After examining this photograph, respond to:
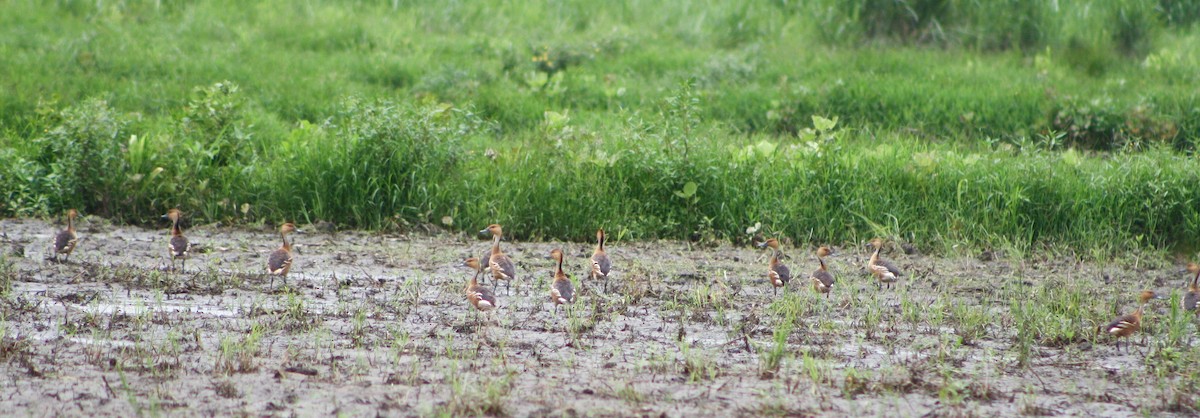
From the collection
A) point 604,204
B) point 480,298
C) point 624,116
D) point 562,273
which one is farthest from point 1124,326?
point 624,116

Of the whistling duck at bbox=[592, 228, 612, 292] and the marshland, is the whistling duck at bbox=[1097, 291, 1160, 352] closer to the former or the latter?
the marshland

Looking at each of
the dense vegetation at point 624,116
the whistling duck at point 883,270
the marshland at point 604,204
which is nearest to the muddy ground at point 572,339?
the marshland at point 604,204

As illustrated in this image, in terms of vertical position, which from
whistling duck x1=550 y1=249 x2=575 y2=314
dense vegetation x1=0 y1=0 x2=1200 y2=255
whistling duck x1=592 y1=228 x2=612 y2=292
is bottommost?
dense vegetation x1=0 y1=0 x2=1200 y2=255

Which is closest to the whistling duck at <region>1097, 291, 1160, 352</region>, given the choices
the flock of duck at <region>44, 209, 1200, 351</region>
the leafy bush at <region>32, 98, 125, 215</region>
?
the flock of duck at <region>44, 209, 1200, 351</region>

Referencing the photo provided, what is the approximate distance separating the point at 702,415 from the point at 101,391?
9.04ft

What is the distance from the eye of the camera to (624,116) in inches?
501

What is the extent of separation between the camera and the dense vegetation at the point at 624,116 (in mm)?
10648

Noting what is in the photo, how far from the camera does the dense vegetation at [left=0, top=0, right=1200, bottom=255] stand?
10.6 meters

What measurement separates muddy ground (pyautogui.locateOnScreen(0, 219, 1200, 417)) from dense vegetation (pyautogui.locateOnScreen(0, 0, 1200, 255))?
73 centimetres

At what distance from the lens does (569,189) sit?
35.3 feet

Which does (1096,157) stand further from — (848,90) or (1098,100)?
(848,90)

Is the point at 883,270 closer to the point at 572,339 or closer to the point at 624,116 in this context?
the point at 572,339

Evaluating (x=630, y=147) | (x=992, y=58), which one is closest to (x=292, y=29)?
(x=630, y=147)

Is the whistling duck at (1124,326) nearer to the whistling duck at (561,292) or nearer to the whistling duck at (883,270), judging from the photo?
the whistling duck at (883,270)
